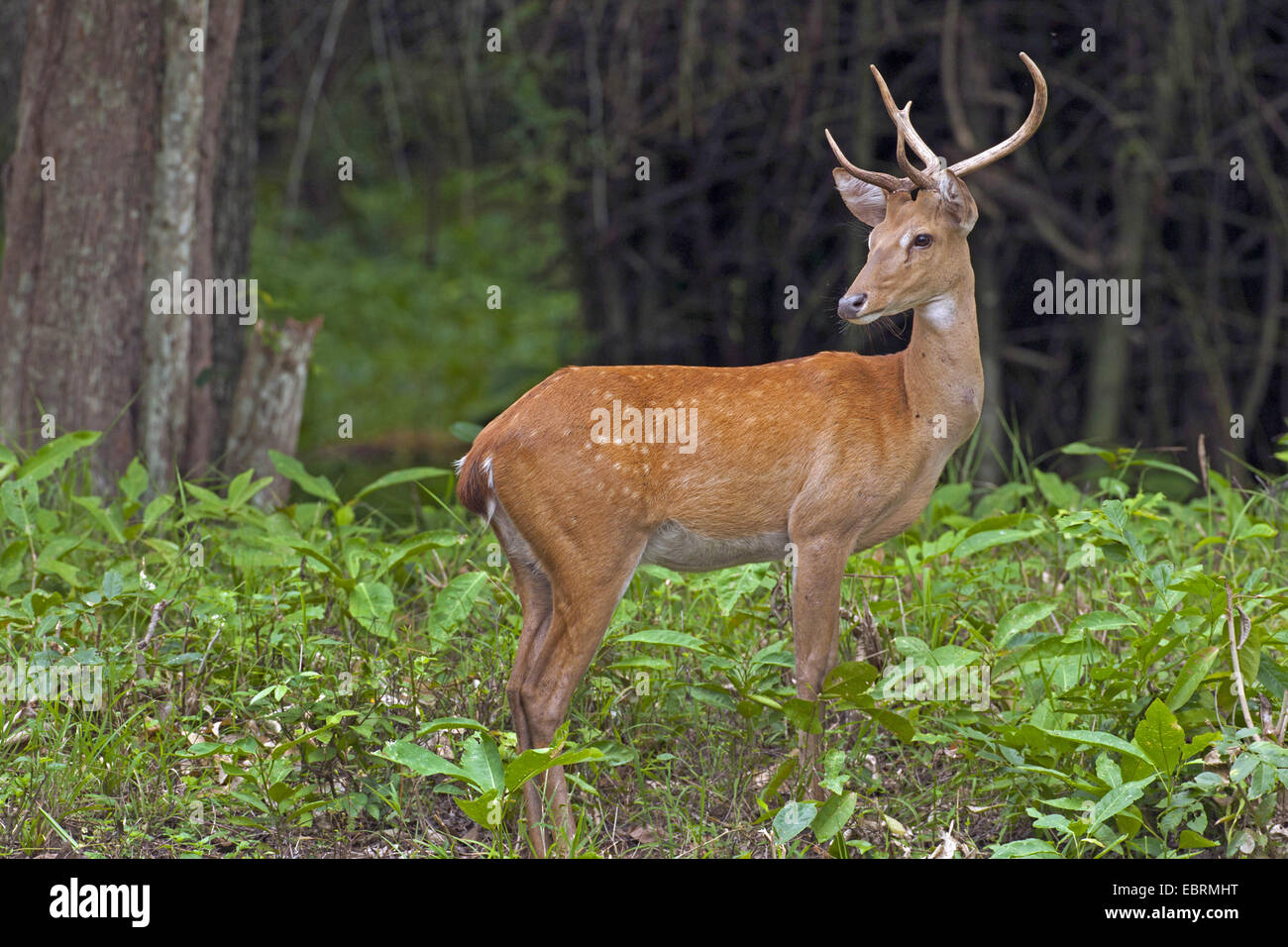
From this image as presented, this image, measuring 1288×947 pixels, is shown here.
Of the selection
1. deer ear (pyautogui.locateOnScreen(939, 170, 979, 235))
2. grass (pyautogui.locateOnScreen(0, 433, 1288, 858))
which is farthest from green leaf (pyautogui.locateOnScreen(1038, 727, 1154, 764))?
deer ear (pyautogui.locateOnScreen(939, 170, 979, 235))

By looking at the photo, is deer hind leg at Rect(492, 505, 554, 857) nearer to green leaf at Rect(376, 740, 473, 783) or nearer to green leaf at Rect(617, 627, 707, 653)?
green leaf at Rect(617, 627, 707, 653)

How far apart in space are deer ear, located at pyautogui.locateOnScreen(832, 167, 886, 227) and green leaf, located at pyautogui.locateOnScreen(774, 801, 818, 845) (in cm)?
159

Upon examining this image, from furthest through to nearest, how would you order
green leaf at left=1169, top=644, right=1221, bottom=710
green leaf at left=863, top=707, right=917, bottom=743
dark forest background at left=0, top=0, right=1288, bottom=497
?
dark forest background at left=0, top=0, right=1288, bottom=497
green leaf at left=1169, top=644, right=1221, bottom=710
green leaf at left=863, top=707, right=917, bottom=743

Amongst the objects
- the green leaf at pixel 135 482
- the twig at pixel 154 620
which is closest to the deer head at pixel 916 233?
the twig at pixel 154 620

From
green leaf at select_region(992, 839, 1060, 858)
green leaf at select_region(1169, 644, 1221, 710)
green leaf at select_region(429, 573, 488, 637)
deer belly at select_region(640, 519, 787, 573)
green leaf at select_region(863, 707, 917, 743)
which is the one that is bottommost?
green leaf at select_region(992, 839, 1060, 858)

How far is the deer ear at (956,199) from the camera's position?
4.08 metres

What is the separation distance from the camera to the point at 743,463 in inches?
168

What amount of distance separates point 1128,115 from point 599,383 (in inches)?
172

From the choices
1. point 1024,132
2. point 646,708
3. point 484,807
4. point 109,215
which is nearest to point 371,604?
point 646,708

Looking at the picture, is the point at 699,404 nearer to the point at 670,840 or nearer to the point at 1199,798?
the point at 670,840

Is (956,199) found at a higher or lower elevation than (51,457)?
higher

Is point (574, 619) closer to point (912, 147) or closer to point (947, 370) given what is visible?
point (947, 370)

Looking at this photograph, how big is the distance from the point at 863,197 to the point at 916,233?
10.8 inches

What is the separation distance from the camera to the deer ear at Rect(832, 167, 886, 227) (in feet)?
14.0
